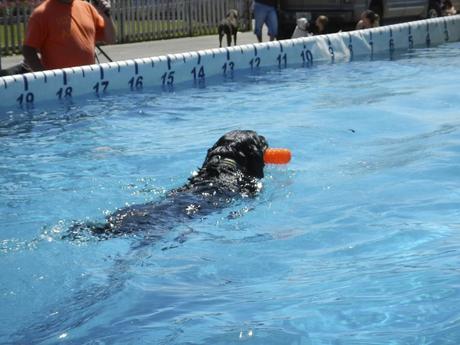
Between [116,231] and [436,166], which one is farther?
[436,166]

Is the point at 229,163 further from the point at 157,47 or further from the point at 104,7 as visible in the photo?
the point at 157,47

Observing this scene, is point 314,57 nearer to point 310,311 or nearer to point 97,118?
point 97,118

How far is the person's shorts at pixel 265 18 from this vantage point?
17.8m

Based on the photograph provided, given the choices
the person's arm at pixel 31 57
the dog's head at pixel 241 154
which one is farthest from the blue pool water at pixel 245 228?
the person's arm at pixel 31 57

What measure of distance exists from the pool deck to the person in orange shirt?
6.40 m

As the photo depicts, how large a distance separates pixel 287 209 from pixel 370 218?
0.64 metres

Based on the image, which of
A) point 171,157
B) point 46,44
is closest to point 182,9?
point 46,44

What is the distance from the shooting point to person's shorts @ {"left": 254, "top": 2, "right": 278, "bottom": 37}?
58.3ft

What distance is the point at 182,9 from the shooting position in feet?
76.4

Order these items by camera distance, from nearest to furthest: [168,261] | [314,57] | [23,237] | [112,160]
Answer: [168,261] < [23,237] < [112,160] < [314,57]

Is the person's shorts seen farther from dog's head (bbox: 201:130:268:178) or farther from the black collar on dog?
the black collar on dog

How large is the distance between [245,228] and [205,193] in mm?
450

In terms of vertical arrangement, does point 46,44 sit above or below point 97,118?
above

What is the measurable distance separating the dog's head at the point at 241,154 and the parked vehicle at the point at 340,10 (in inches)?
473
